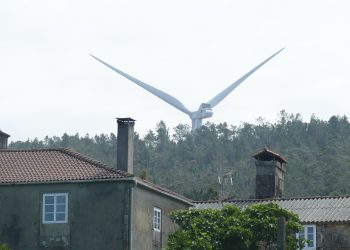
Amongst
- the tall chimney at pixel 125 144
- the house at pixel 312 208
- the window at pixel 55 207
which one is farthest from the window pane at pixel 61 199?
the house at pixel 312 208

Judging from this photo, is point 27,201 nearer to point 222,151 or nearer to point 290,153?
point 290,153

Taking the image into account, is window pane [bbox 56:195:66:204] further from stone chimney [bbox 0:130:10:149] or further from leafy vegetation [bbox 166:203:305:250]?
stone chimney [bbox 0:130:10:149]

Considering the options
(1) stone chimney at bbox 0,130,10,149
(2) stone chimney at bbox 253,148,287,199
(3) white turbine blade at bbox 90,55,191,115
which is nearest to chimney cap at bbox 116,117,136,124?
(1) stone chimney at bbox 0,130,10,149

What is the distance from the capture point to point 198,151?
162750 millimetres

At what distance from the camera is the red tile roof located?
45594 mm

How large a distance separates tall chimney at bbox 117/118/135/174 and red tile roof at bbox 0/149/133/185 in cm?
93

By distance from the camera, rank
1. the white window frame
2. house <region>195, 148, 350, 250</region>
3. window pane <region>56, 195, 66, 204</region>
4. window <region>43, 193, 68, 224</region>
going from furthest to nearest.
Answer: house <region>195, 148, 350, 250</region> < the white window frame < window pane <region>56, 195, 66, 204</region> < window <region>43, 193, 68, 224</region>

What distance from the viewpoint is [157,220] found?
4838cm

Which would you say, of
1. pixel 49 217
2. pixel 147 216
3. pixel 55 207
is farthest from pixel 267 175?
pixel 49 217

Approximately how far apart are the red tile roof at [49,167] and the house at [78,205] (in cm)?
4

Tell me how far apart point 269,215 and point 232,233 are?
1.74 m

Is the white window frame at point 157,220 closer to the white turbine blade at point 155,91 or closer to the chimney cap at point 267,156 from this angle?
the chimney cap at point 267,156

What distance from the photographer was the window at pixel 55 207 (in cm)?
4550

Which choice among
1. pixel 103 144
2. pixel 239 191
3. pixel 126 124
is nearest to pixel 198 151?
pixel 103 144
